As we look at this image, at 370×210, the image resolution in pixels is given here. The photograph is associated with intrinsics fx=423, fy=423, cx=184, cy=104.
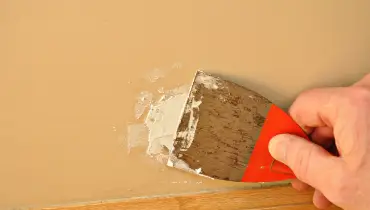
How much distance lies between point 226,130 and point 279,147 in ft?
0.39

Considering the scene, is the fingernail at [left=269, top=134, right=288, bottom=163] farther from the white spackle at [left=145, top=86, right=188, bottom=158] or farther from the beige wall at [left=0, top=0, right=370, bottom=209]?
the white spackle at [left=145, top=86, right=188, bottom=158]

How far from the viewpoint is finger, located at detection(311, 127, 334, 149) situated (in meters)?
0.94

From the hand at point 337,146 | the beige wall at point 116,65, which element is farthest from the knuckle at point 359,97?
the beige wall at point 116,65

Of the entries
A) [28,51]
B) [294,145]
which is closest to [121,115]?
[28,51]

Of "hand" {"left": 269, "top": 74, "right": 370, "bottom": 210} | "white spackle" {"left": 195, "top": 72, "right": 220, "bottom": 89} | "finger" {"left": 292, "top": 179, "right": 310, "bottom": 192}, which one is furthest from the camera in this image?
"finger" {"left": 292, "top": 179, "right": 310, "bottom": 192}

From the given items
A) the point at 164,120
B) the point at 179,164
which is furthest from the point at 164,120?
the point at 179,164

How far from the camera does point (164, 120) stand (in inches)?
36.8

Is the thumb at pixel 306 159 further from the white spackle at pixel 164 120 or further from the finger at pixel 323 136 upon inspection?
the white spackle at pixel 164 120

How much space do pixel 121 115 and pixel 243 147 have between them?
0.28 meters

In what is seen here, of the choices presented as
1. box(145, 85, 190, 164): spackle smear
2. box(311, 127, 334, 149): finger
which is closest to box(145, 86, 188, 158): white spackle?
box(145, 85, 190, 164): spackle smear

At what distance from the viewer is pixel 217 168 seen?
37.7 inches

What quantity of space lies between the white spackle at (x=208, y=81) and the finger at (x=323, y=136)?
0.26 m

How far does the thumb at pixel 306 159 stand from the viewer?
33.0 inches

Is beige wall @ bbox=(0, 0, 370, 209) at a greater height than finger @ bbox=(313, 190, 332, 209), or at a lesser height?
greater
